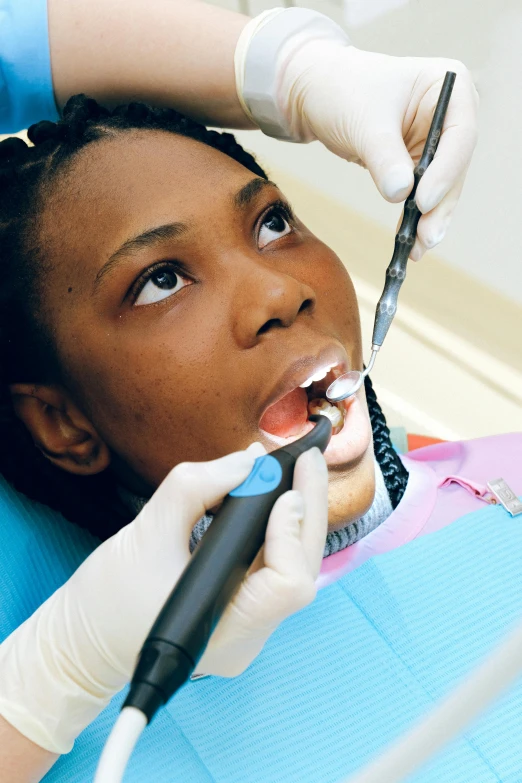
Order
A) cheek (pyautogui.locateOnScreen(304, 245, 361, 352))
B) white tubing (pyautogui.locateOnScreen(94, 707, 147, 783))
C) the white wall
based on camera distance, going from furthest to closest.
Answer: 1. the white wall
2. cheek (pyautogui.locateOnScreen(304, 245, 361, 352))
3. white tubing (pyautogui.locateOnScreen(94, 707, 147, 783))

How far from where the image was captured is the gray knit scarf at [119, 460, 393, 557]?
120 centimetres

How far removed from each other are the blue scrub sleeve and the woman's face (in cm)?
30

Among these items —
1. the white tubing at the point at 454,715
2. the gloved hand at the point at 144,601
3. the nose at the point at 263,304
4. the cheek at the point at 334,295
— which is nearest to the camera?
the white tubing at the point at 454,715

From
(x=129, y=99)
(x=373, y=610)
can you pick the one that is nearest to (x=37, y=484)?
(x=373, y=610)

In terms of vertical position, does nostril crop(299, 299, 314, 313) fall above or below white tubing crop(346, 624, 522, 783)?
below

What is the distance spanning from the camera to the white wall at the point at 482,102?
172 cm

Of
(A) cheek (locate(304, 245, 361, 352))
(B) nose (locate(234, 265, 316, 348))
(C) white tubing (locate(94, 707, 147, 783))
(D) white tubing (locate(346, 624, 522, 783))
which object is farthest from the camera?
(A) cheek (locate(304, 245, 361, 352))

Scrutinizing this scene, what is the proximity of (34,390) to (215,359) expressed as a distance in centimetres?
29

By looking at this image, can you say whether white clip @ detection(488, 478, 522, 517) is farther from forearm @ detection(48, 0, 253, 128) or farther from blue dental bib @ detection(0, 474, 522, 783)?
forearm @ detection(48, 0, 253, 128)

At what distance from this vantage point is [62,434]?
3.77 ft

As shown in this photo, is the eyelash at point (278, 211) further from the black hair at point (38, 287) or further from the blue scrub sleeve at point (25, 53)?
the blue scrub sleeve at point (25, 53)

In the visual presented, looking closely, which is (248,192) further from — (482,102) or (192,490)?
(482,102)

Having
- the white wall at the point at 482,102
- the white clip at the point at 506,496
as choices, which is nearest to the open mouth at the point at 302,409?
the white clip at the point at 506,496

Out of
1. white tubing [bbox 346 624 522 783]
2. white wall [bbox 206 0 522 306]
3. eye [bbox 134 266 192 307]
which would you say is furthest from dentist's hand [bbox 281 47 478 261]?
A: white tubing [bbox 346 624 522 783]
